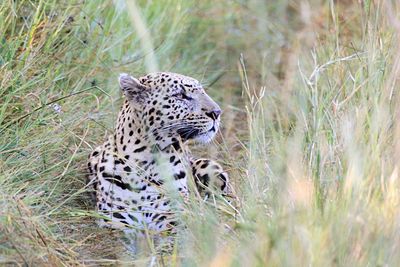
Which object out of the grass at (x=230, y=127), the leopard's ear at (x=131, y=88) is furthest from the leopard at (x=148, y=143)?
the grass at (x=230, y=127)

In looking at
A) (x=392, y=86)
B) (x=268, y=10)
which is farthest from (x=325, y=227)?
(x=268, y=10)

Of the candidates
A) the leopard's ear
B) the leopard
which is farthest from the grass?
the leopard's ear

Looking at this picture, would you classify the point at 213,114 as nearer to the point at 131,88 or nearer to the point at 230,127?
the point at 131,88

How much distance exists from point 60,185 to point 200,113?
863 millimetres

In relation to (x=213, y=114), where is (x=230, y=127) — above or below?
below

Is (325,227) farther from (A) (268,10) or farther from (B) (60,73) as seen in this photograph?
(A) (268,10)

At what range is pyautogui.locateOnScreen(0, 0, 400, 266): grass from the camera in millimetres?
4297

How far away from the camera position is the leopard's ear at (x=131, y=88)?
632cm

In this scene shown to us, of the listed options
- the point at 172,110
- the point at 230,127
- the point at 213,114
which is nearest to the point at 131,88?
the point at 172,110

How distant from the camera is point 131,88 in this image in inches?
250

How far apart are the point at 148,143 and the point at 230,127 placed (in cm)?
140

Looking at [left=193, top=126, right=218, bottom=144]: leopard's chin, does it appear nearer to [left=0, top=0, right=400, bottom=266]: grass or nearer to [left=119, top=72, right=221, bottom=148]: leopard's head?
[left=119, top=72, right=221, bottom=148]: leopard's head

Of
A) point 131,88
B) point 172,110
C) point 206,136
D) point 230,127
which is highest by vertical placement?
point 131,88

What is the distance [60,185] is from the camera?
621 cm
